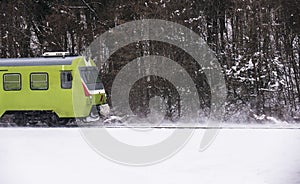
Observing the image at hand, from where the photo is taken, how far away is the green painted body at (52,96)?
1739 cm

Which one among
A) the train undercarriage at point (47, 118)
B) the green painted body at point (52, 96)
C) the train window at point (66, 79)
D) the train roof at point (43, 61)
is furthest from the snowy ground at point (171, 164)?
the train roof at point (43, 61)

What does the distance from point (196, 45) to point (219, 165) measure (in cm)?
1445

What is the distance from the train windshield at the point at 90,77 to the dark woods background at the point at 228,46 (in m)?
3.48

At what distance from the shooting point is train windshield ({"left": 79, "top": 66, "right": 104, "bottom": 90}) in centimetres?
1797

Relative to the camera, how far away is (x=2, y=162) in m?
9.23

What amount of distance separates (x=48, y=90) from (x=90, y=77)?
5.60 ft

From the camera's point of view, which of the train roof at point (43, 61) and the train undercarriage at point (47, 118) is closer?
the train roof at point (43, 61)

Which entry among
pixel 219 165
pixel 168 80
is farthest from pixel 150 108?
pixel 219 165

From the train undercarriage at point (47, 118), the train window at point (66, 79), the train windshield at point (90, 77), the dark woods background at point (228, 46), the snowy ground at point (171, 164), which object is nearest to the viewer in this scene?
the snowy ground at point (171, 164)

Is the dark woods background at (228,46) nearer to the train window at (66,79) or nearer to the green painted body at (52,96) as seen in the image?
the green painted body at (52,96)

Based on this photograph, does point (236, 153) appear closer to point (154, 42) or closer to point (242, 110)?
point (242, 110)

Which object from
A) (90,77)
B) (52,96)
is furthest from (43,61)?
(90,77)

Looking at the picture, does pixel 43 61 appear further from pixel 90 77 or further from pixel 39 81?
pixel 90 77

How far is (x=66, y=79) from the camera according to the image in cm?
1741
